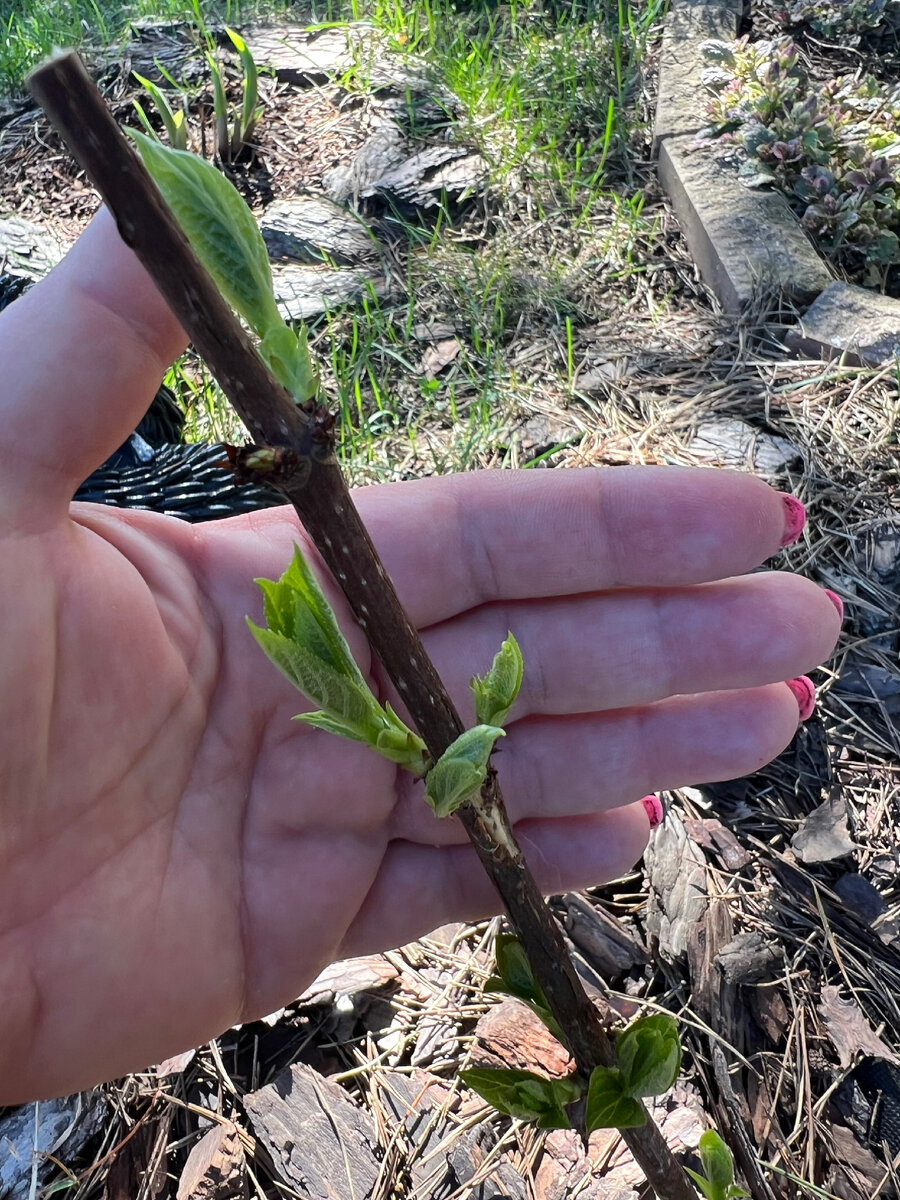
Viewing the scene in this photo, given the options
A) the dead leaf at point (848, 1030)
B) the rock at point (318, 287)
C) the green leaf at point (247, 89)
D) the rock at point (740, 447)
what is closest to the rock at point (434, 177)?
the rock at point (318, 287)

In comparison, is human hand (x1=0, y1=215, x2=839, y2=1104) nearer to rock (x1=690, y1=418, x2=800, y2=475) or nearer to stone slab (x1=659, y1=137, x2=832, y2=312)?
rock (x1=690, y1=418, x2=800, y2=475)

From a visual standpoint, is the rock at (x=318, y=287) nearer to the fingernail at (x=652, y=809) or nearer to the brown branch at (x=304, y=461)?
the fingernail at (x=652, y=809)

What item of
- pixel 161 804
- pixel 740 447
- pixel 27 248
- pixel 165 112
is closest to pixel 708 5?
pixel 165 112

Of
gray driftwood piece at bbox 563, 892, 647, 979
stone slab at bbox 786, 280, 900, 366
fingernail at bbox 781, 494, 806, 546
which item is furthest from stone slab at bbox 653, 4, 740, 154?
gray driftwood piece at bbox 563, 892, 647, 979

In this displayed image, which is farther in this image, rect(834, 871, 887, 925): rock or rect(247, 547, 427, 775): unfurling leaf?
rect(834, 871, 887, 925): rock

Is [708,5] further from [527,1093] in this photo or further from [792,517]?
[527,1093]

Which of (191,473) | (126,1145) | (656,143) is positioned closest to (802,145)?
(656,143)
